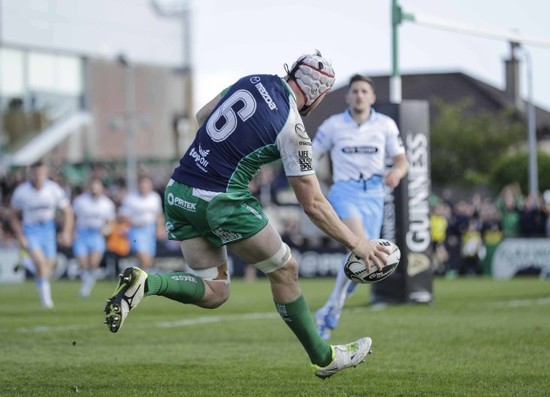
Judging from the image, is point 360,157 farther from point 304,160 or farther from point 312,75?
point 304,160

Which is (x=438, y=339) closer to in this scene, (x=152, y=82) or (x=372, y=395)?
(x=372, y=395)

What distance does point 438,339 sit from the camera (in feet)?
35.3

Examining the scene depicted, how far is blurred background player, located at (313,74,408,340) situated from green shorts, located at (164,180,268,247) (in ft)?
14.3

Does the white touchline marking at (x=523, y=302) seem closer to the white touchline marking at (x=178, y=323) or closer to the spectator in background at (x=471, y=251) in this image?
the white touchline marking at (x=178, y=323)

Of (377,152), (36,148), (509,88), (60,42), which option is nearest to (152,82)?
(60,42)

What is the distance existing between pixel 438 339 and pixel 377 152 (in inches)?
96.8

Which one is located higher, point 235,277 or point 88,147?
point 88,147

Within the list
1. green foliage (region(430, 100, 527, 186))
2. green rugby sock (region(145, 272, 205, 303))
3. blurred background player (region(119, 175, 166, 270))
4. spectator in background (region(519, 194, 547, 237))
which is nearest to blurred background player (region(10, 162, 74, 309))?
blurred background player (region(119, 175, 166, 270))

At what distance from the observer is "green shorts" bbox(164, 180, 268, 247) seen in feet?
23.7

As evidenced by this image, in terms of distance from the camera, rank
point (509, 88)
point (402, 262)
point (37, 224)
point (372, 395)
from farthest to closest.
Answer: point (509, 88), point (37, 224), point (402, 262), point (372, 395)

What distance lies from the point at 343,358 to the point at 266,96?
1891 mm

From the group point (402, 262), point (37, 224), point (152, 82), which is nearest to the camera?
point (402, 262)

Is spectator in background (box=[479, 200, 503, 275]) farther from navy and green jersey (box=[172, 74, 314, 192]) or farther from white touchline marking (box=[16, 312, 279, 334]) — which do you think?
navy and green jersey (box=[172, 74, 314, 192])

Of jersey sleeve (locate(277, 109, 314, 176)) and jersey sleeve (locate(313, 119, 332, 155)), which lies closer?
jersey sleeve (locate(277, 109, 314, 176))
